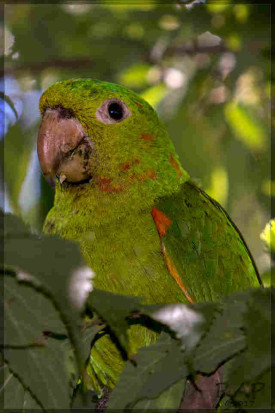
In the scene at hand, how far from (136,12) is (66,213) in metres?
2.37

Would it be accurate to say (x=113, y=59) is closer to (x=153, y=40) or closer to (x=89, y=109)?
(x=153, y=40)

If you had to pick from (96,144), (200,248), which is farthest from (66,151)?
(200,248)

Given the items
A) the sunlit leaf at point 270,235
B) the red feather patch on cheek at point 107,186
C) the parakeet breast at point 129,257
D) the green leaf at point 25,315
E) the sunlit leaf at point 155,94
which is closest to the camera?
the green leaf at point 25,315

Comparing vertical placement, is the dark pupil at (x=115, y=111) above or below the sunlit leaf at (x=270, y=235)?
above

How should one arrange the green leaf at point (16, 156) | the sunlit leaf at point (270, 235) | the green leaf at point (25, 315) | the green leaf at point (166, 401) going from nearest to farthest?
the green leaf at point (25, 315), the green leaf at point (166, 401), the sunlit leaf at point (270, 235), the green leaf at point (16, 156)

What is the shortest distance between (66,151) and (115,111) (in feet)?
1.03

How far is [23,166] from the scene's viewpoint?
3.58 metres

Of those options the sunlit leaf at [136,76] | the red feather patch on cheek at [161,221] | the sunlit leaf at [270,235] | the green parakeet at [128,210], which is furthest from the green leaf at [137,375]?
the sunlit leaf at [136,76]

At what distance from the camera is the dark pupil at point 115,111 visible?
2.33m

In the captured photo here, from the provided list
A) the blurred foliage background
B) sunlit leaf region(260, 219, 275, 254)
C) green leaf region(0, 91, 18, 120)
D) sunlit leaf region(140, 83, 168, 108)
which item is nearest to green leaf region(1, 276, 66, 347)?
sunlit leaf region(260, 219, 275, 254)

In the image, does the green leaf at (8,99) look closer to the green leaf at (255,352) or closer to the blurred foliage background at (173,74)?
the blurred foliage background at (173,74)

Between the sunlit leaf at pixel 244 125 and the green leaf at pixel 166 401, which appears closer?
the green leaf at pixel 166 401

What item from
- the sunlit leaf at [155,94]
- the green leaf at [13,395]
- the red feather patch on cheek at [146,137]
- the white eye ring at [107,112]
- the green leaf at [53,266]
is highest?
the green leaf at [53,266]

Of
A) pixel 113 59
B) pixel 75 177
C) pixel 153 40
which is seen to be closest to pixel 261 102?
pixel 153 40
